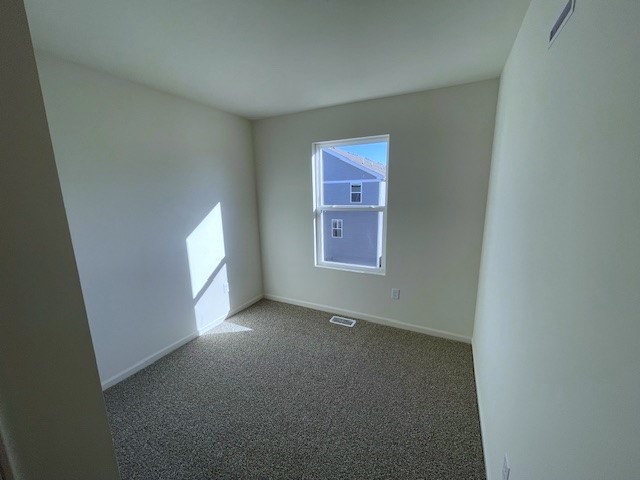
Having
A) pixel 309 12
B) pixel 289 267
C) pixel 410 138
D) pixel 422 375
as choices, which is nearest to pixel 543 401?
pixel 422 375

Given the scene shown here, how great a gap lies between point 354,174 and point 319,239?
895 mm

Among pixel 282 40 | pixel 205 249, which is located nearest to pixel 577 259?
pixel 282 40

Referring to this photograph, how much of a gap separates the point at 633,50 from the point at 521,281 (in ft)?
2.63

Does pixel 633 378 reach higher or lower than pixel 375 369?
higher

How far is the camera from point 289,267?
329 cm

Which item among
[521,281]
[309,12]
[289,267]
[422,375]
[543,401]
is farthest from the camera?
[289,267]

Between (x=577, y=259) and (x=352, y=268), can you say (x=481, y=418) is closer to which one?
(x=577, y=259)

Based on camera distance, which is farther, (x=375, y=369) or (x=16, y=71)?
(x=375, y=369)

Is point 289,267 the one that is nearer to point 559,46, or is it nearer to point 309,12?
point 309,12

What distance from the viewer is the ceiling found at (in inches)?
47.7

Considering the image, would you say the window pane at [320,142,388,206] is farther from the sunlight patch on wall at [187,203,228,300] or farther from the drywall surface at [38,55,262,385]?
the sunlight patch on wall at [187,203,228,300]

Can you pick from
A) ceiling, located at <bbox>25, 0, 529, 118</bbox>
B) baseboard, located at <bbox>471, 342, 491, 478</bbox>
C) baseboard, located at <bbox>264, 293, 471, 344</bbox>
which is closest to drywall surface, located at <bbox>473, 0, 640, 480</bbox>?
baseboard, located at <bbox>471, 342, 491, 478</bbox>

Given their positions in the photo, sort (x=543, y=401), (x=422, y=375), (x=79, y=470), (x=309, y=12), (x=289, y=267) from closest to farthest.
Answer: (x=79, y=470)
(x=543, y=401)
(x=309, y=12)
(x=422, y=375)
(x=289, y=267)

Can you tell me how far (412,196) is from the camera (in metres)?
2.43
